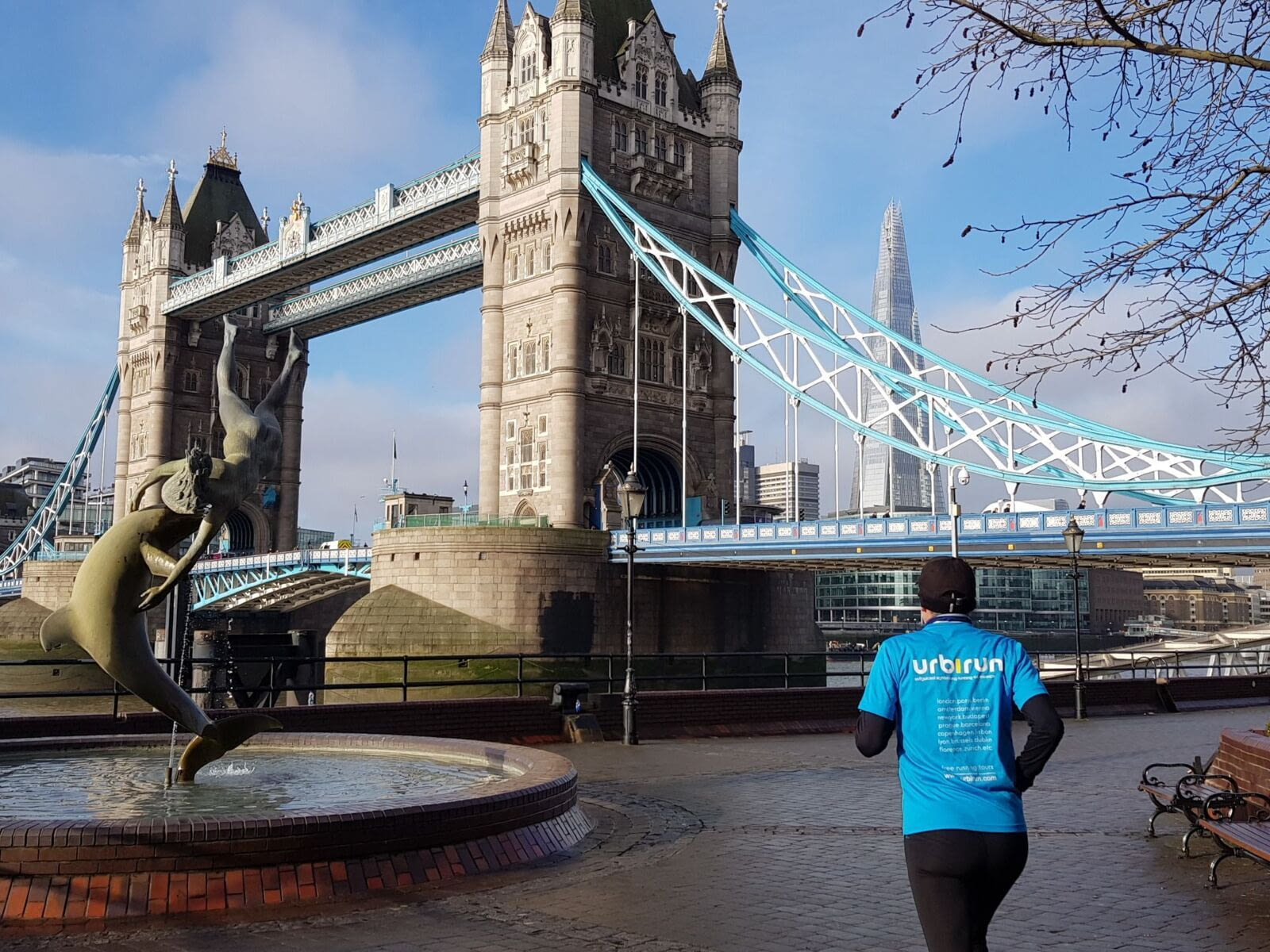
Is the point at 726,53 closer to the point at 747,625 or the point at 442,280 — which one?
the point at 442,280

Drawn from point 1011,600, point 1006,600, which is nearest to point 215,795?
point 1006,600

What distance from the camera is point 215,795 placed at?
29.9 ft

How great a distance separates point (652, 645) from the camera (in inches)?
1721

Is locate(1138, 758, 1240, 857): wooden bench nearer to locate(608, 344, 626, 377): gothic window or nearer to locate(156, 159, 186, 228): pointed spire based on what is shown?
locate(608, 344, 626, 377): gothic window

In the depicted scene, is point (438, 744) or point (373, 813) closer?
point (373, 813)

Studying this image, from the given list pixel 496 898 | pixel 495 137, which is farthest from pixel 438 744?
pixel 495 137

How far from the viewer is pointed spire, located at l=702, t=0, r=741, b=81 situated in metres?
49.9

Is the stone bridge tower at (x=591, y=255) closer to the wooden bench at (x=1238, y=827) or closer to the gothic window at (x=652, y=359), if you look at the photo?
the gothic window at (x=652, y=359)

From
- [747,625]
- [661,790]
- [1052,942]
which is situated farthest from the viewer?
[747,625]

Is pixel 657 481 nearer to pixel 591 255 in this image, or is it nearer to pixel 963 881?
pixel 591 255

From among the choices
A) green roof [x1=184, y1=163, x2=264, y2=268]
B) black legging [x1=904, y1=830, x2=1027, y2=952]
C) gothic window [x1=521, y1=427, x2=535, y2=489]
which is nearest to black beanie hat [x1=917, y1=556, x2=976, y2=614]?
black legging [x1=904, y1=830, x2=1027, y2=952]

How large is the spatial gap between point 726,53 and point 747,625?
75.3 feet

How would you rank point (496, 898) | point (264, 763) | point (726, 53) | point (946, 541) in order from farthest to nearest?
point (726, 53), point (946, 541), point (264, 763), point (496, 898)

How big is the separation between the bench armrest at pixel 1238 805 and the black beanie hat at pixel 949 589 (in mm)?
4574
